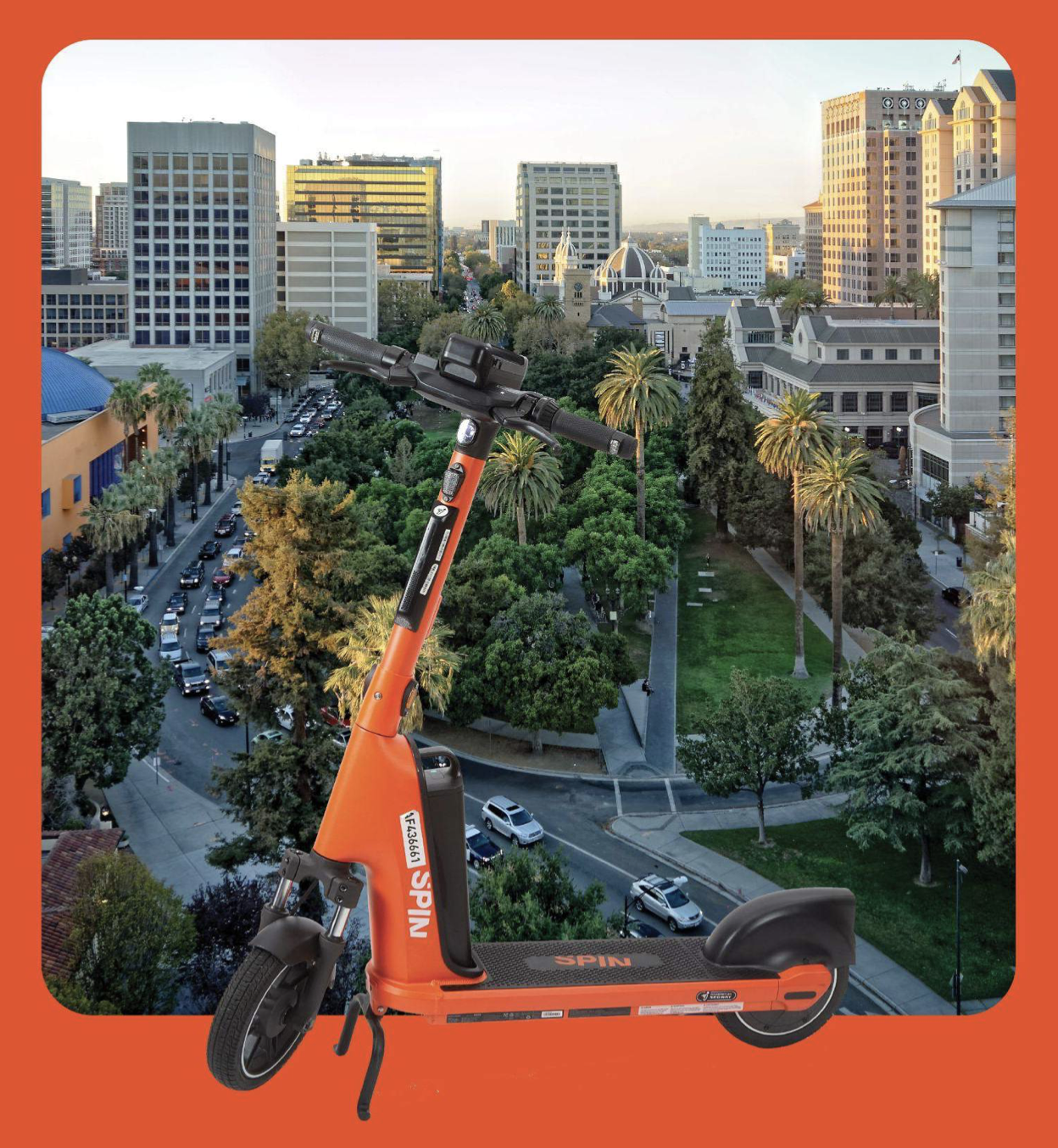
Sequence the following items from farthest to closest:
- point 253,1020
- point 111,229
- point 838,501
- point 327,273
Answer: point 327,273 → point 838,501 → point 111,229 → point 253,1020

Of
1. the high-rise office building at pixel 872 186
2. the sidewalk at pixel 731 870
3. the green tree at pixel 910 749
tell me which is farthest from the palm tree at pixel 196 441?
the green tree at pixel 910 749

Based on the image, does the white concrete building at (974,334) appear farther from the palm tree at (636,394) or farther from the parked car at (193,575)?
the palm tree at (636,394)

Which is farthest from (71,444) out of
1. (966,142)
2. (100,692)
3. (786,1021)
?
(966,142)

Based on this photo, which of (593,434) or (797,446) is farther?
(797,446)

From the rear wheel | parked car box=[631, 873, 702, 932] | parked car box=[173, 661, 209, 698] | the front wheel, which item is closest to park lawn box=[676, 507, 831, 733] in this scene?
parked car box=[631, 873, 702, 932]

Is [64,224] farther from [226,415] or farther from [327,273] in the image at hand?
[327,273]

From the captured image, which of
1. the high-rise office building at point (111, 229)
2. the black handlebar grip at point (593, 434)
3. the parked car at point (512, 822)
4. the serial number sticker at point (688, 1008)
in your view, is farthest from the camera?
the high-rise office building at point (111, 229)

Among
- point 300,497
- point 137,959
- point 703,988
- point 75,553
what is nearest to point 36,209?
point 75,553
